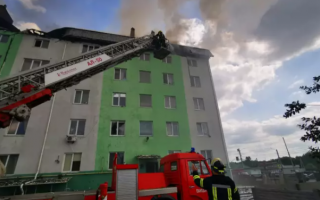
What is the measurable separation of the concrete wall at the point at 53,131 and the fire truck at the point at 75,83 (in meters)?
7.89

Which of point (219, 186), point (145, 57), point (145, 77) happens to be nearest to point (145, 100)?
point (145, 77)

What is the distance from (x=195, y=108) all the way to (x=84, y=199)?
1455 centimetres

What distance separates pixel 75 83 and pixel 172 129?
11.0m

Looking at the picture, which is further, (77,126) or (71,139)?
(77,126)

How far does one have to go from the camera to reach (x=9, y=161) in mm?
11539

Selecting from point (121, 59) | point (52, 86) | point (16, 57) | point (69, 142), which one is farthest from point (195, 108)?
point (16, 57)

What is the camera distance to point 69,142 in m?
12.9

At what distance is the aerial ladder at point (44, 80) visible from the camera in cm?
488

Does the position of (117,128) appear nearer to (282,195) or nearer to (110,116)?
(110,116)

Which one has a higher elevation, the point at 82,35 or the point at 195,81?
the point at 82,35

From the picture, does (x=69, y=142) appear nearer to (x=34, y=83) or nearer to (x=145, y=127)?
(x=145, y=127)

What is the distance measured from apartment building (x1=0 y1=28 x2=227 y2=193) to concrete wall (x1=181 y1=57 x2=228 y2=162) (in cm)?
10

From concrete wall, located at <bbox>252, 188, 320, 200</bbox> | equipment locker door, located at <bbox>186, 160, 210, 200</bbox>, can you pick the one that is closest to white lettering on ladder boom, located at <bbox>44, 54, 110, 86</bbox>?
equipment locker door, located at <bbox>186, 160, 210, 200</bbox>

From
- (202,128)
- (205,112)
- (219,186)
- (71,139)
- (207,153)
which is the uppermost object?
(205,112)
